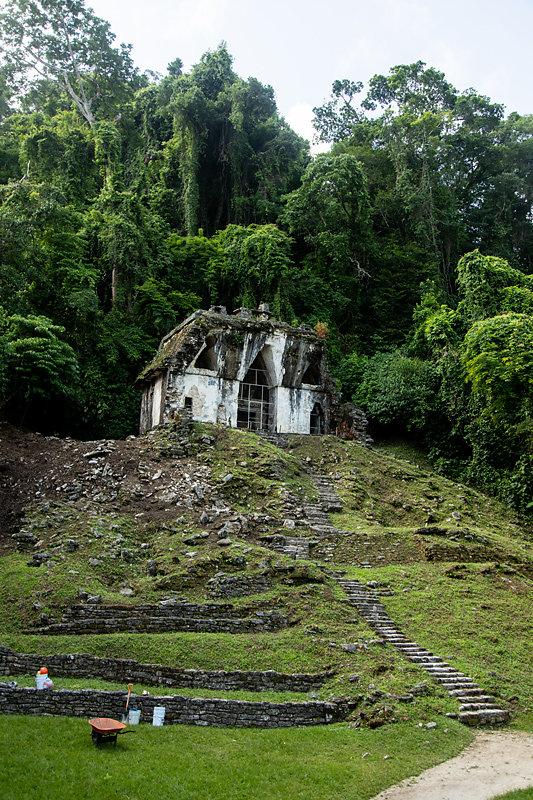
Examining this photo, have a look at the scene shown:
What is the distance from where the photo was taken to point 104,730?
9.35 m

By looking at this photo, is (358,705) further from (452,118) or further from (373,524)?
(452,118)

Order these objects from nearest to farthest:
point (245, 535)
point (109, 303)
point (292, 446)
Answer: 1. point (245, 535)
2. point (292, 446)
3. point (109, 303)

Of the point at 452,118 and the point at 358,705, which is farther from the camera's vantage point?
the point at 452,118

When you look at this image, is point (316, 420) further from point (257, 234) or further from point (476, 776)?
point (476, 776)

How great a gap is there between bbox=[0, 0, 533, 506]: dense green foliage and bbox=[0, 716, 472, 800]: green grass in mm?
15996

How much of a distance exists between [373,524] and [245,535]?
520 centimetres

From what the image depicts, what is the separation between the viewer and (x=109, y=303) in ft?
123

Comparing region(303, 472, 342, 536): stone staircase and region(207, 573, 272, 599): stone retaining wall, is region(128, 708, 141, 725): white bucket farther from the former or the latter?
region(303, 472, 342, 536): stone staircase

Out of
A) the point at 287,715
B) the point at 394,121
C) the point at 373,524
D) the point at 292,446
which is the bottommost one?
the point at 287,715

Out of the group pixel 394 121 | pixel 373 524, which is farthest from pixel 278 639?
pixel 394 121

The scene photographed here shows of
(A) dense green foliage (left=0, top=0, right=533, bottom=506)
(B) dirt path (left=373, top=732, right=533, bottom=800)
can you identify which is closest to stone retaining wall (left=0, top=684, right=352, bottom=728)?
(B) dirt path (left=373, top=732, right=533, bottom=800)

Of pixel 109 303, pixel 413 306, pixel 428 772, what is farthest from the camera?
pixel 413 306

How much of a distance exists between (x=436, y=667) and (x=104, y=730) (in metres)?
6.99

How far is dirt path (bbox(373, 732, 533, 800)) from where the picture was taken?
28.8 ft
